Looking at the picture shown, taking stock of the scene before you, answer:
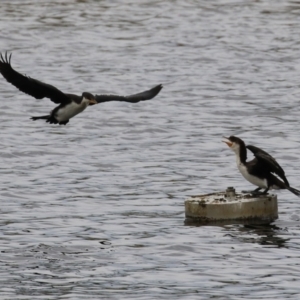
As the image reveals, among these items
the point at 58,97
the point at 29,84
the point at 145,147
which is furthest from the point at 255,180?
the point at 145,147

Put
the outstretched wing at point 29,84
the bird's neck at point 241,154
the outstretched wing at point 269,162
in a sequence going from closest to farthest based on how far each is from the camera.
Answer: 1. the outstretched wing at point 29,84
2. the outstretched wing at point 269,162
3. the bird's neck at point 241,154

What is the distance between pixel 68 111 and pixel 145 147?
10542 mm

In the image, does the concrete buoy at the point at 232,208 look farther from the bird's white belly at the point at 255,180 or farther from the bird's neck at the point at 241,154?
the bird's neck at the point at 241,154

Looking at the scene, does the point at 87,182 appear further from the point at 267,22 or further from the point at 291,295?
the point at 267,22

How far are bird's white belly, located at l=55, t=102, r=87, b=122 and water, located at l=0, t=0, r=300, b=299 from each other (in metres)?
1.88

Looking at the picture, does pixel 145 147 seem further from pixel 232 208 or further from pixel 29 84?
pixel 29 84

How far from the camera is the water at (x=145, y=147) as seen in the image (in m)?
18.5

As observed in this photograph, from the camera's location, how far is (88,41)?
150 ft

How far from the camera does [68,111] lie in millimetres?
20516

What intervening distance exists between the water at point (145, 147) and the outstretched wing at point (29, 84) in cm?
222

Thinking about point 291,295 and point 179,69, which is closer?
point 291,295

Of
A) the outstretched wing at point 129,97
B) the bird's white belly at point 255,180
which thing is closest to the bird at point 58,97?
the outstretched wing at point 129,97

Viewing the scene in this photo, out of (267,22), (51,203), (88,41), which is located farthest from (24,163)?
(267,22)

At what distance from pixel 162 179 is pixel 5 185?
3.06m
